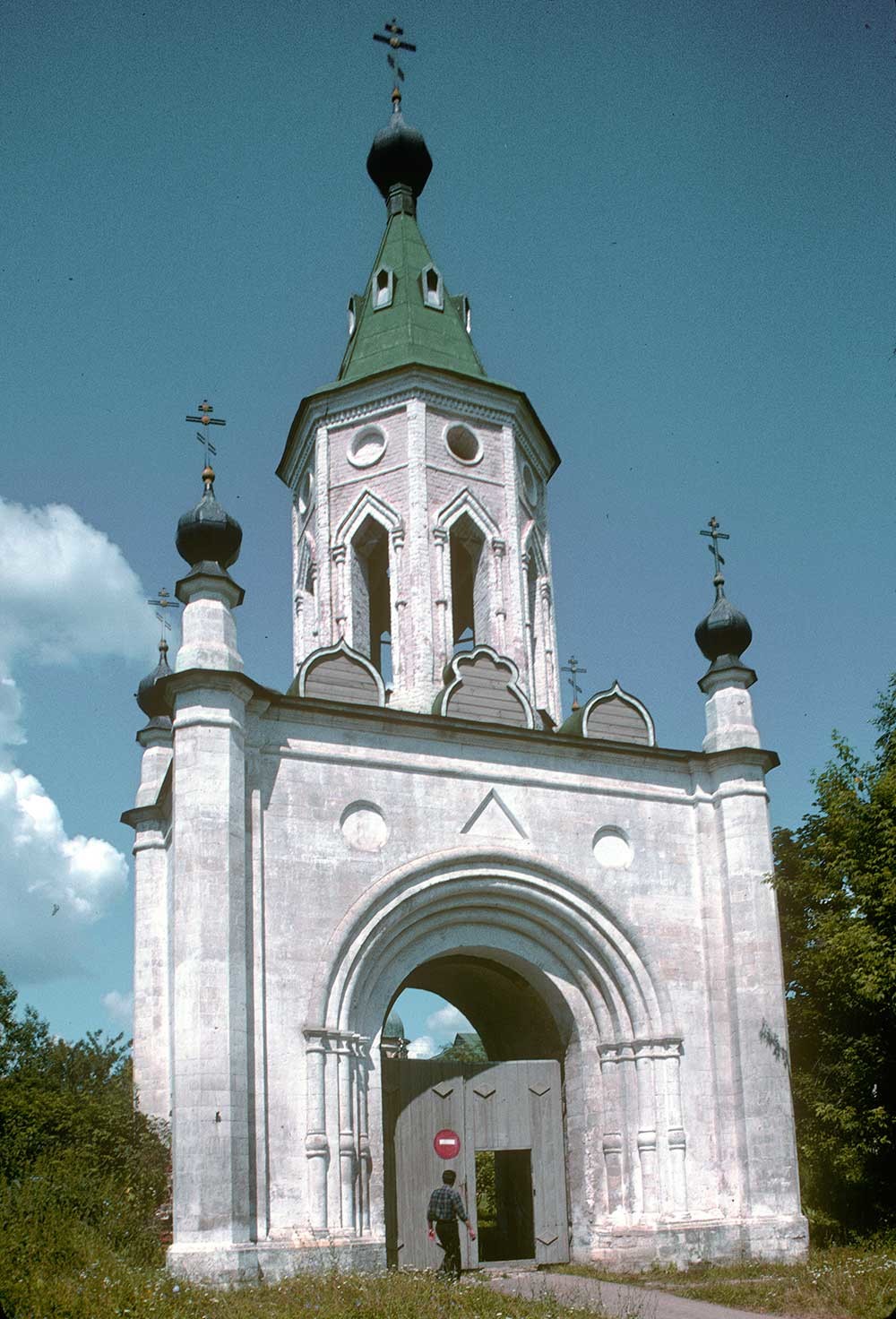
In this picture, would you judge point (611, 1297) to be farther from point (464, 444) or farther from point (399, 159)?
point (399, 159)

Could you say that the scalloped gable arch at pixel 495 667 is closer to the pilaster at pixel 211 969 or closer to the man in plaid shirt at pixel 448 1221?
the pilaster at pixel 211 969

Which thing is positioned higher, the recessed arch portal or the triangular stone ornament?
the triangular stone ornament

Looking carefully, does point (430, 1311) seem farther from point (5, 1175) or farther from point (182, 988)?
point (5, 1175)

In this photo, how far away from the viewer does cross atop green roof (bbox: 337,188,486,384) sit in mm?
20500

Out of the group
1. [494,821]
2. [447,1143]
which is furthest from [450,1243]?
[494,821]

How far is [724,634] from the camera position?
1836cm

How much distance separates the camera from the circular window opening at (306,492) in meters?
20.4

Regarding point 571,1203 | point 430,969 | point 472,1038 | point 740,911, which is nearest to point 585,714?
point 740,911

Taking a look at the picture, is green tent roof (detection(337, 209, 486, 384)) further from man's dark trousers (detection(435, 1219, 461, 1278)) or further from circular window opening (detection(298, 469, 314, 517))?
man's dark trousers (detection(435, 1219, 461, 1278))

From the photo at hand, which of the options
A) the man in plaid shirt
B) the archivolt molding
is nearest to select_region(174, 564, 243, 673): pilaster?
the archivolt molding

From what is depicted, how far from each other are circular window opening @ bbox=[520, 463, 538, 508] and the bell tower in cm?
3

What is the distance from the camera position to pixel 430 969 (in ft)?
63.6

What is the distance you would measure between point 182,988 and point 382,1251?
3.57m

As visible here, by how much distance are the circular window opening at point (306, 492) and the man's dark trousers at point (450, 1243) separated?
34.5 ft
